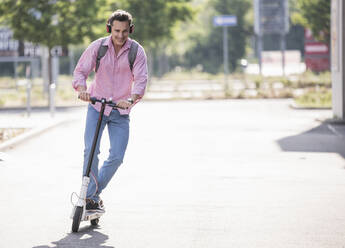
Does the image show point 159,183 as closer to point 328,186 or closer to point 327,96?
point 328,186

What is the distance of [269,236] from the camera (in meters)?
6.18

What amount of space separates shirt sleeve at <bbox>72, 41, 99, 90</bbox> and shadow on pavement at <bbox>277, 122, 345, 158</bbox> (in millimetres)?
6162

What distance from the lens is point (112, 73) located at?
6.41 metres

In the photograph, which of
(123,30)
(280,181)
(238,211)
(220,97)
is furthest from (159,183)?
(220,97)

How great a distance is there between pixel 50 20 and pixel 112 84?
67.8 feet

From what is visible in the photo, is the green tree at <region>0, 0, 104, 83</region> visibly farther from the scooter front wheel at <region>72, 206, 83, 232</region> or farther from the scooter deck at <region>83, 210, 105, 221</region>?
the scooter front wheel at <region>72, 206, 83, 232</region>

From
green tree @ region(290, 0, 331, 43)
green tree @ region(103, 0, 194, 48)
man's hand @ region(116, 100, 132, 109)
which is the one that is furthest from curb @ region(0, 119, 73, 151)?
green tree @ region(290, 0, 331, 43)

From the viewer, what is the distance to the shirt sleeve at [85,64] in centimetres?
637

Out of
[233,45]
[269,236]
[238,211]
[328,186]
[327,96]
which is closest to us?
[269,236]

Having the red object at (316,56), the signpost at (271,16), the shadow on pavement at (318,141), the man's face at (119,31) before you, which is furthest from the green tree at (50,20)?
the red object at (316,56)

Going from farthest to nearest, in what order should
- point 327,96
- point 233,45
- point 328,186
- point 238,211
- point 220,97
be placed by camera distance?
point 233,45 < point 220,97 < point 327,96 < point 328,186 < point 238,211

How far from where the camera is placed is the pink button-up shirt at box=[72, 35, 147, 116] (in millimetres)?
6371

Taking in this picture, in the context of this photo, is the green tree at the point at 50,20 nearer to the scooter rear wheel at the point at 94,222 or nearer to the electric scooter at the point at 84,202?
the scooter rear wheel at the point at 94,222

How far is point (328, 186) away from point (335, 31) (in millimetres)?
9467
